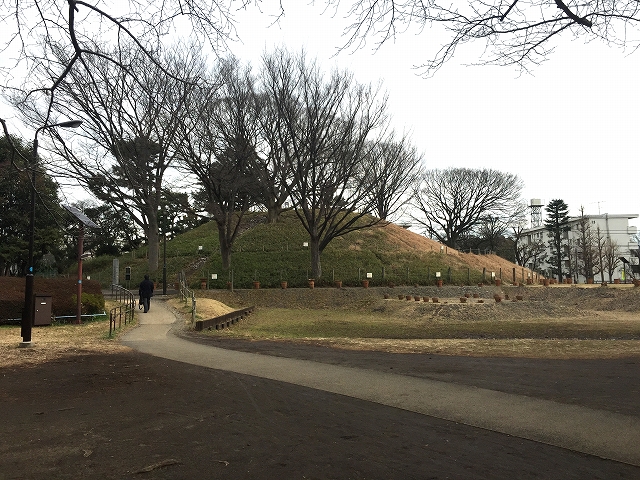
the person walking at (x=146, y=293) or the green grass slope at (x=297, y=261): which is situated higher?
the green grass slope at (x=297, y=261)

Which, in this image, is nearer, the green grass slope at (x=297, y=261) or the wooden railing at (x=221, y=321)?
→ the wooden railing at (x=221, y=321)

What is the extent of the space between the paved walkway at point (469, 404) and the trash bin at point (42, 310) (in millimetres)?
8313

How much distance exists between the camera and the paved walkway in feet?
16.4

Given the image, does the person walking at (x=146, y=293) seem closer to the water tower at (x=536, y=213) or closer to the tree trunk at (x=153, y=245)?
the tree trunk at (x=153, y=245)

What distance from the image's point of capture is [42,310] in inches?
653

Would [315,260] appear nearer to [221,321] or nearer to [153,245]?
[153,245]

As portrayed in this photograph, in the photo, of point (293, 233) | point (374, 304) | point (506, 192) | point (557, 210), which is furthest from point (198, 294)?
point (557, 210)

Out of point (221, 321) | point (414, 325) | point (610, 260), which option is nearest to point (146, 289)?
point (221, 321)

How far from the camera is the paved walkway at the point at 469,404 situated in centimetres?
499

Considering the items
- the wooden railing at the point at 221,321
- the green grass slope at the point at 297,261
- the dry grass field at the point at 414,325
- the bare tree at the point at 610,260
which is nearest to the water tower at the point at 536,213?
the bare tree at the point at 610,260

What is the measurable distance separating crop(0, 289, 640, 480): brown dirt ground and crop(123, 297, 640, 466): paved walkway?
259mm

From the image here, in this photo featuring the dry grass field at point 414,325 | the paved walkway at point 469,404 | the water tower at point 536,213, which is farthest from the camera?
the water tower at point 536,213

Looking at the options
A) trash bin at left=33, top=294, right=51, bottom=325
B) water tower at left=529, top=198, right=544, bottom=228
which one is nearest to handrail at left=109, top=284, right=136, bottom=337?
trash bin at left=33, top=294, right=51, bottom=325

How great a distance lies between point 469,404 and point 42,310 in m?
15.2
